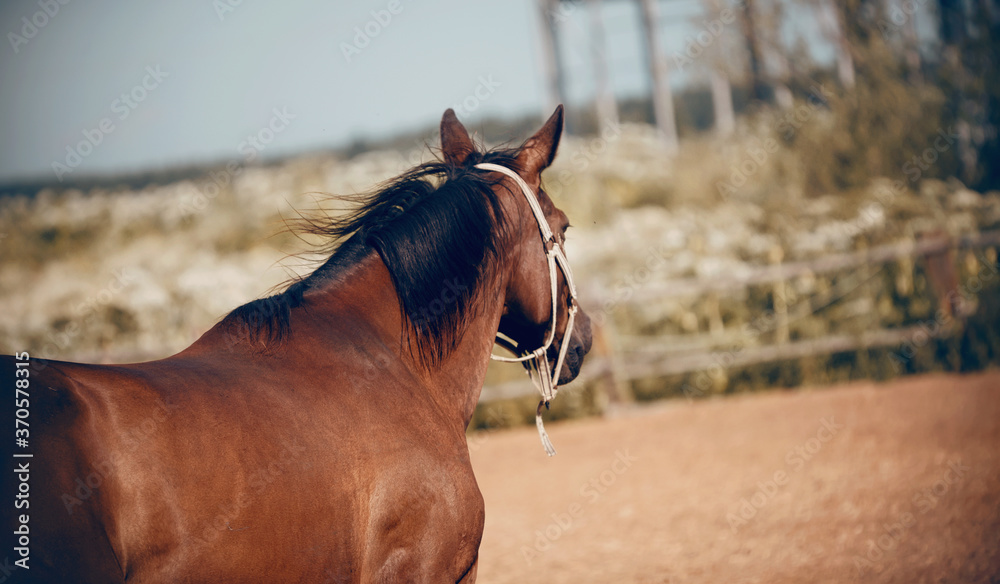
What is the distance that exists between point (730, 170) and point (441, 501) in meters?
14.7

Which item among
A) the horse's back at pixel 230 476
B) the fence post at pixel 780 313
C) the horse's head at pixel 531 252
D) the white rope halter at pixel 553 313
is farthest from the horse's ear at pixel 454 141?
the fence post at pixel 780 313

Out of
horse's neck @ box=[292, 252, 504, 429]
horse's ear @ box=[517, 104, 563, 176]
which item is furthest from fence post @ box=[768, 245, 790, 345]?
horse's neck @ box=[292, 252, 504, 429]

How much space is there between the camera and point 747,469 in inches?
274

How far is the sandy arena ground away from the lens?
182 inches

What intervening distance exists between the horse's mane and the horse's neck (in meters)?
0.03

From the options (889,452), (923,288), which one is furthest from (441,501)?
(923,288)

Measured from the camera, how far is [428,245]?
2535 millimetres

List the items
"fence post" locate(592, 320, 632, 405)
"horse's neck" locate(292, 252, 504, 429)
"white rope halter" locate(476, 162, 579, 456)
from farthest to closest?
"fence post" locate(592, 320, 632, 405) < "white rope halter" locate(476, 162, 579, 456) < "horse's neck" locate(292, 252, 504, 429)

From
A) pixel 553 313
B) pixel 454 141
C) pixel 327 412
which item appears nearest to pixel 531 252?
pixel 553 313

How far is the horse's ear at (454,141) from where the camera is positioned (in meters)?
2.91

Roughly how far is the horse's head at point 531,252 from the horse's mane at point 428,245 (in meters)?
0.10

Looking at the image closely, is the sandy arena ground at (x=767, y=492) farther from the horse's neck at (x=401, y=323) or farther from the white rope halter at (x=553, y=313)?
the horse's neck at (x=401, y=323)

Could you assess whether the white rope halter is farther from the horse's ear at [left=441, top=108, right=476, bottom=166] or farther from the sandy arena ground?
the sandy arena ground

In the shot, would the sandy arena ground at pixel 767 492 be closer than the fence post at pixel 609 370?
Yes
